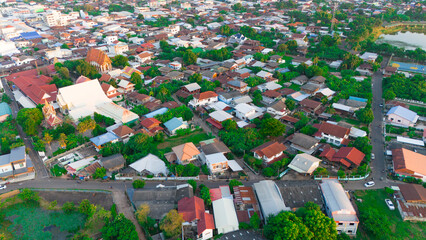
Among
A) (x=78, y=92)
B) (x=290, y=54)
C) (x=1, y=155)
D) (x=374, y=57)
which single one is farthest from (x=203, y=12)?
(x=1, y=155)

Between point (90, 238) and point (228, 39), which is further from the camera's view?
point (228, 39)

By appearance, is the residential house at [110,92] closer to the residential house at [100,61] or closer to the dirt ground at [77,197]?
the residential house at [100,61]

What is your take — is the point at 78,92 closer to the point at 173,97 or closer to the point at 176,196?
the point at 173,97

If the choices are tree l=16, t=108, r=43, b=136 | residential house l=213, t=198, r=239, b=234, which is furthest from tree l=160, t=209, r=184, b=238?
tree l=16, t=108, r=43, b=136

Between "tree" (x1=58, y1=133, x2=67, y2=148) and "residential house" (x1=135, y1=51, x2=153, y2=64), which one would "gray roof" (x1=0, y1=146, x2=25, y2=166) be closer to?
"tree" (x1=58, y1=133, x2=67, y2=148)

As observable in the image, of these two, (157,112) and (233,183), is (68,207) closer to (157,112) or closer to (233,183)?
(233,183)

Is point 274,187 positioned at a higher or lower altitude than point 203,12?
higher

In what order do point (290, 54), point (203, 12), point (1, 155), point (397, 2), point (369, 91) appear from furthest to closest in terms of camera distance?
point (397, 2) < point (203, 12) < point (290, 54) < point (369, 91) < point (1, 155)
